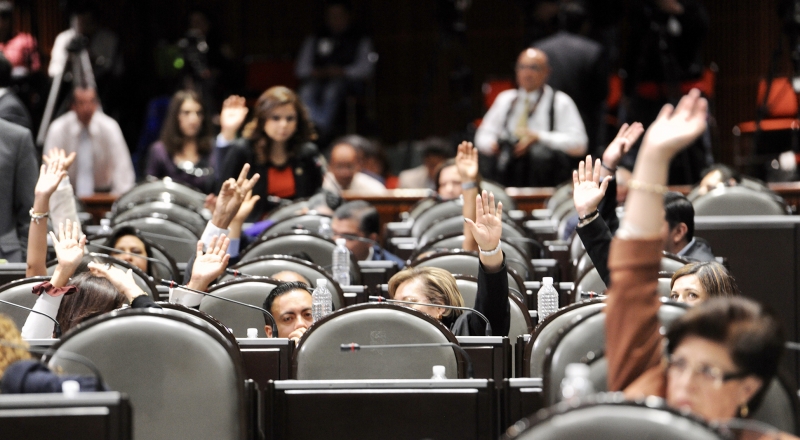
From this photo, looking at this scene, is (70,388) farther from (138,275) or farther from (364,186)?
(364,186)

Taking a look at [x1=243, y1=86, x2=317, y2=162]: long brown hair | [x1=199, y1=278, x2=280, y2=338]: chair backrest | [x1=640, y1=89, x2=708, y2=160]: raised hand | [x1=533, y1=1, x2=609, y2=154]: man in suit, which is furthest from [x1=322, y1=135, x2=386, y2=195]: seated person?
[x1=640, y1=89, x2=708, y2=160]: raised hand

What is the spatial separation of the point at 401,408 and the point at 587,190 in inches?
43.8

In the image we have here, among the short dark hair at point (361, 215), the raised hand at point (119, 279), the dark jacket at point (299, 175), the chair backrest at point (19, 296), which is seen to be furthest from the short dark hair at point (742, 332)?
the dark jacket at point (299, 175)

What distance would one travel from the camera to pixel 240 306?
403 cm

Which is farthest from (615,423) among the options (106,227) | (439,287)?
(106,227)

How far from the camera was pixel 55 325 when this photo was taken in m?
3.66

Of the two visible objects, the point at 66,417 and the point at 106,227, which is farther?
the point at 106,227

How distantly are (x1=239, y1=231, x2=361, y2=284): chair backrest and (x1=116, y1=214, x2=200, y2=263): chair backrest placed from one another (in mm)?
652

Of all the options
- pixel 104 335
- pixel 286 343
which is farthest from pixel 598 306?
pixel 104 335

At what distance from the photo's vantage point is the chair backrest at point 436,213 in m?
6.32

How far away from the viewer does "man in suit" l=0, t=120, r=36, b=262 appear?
5012 millimetres

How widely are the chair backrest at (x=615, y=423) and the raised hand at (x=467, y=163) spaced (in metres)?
3.26

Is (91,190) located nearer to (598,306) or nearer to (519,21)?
(519,21)

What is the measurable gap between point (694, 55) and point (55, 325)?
641 cm
